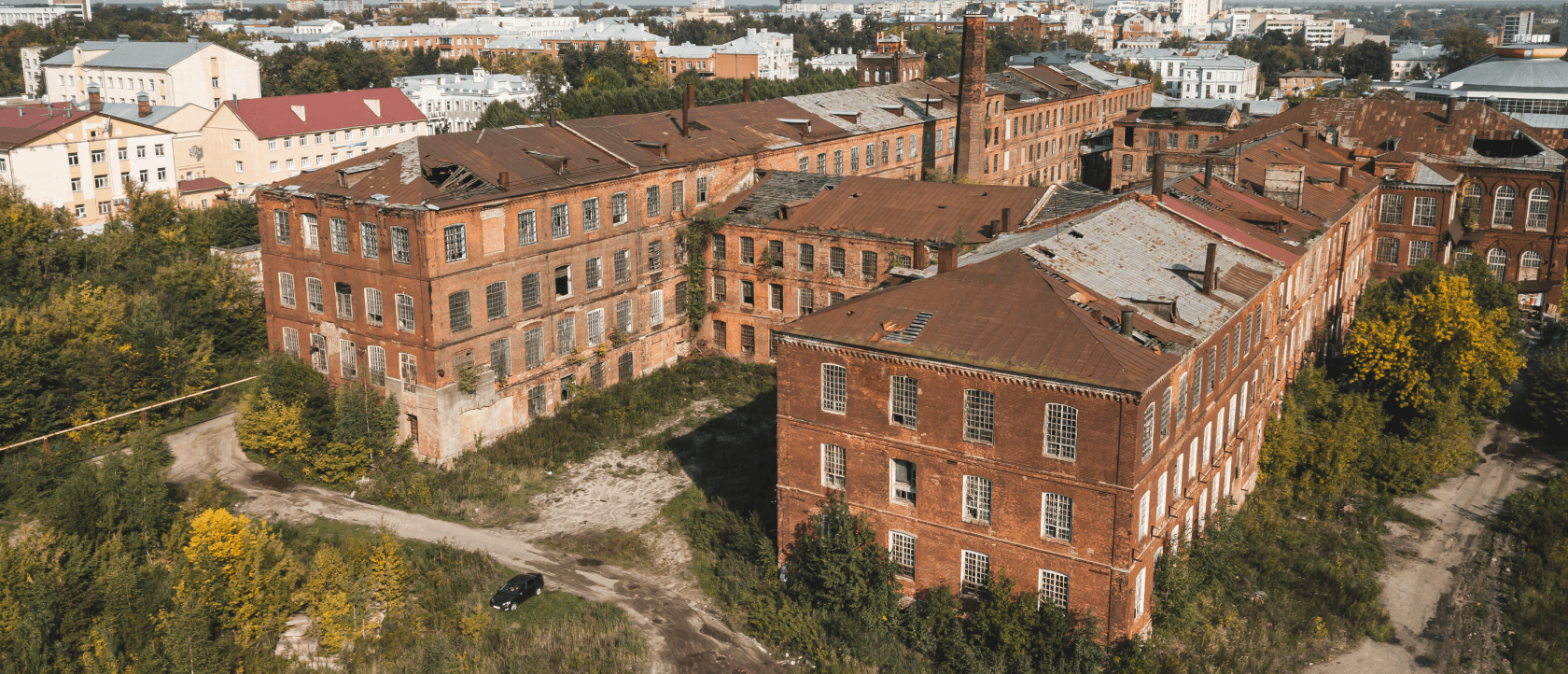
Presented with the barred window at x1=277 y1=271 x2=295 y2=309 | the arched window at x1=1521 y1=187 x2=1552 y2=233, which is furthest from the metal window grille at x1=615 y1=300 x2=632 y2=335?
the arched window at x1=1521 y1=187 x2=1552 y2=233

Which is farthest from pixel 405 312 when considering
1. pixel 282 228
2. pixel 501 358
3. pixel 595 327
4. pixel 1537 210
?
pixel 1537 210

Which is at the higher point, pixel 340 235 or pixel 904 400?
pixel 340 235

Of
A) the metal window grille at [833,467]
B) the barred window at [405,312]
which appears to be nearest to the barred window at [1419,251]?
the metal window grille at [833,467]

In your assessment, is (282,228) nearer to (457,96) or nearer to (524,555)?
(524,555)

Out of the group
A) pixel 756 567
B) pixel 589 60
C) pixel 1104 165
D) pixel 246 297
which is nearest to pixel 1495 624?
pixel 756 567

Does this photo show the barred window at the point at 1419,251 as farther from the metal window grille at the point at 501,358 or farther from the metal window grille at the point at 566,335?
the metal window grille at the point at 501,358

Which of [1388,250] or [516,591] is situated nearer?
[516,591]

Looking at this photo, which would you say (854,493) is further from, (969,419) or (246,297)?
(246,297)
